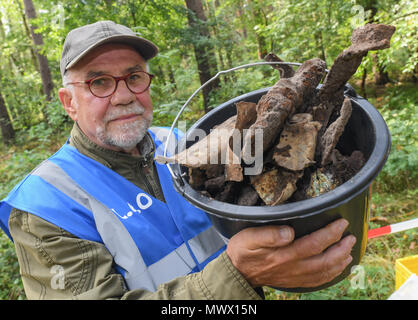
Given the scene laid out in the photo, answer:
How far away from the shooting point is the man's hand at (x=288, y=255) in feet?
3.13

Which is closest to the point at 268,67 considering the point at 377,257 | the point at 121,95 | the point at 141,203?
the point at 377,257

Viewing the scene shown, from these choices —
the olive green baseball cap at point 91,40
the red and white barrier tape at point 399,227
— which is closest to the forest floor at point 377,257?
the red and white barrier tape at point 399,227

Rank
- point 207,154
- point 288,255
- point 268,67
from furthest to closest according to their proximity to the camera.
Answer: point 268,67 < point 207,154 < point 288,255

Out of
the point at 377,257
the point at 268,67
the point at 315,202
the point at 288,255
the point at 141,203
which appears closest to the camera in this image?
the point at 315,202

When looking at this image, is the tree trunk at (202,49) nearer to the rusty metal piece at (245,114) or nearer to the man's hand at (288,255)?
the rusty metal piece at (245,114)

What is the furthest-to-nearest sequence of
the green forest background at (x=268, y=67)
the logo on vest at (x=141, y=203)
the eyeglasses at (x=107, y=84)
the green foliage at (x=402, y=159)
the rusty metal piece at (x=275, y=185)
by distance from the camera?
the green foliage at (x=402, y=159)
the green forest background at (x=268, y=67)
the eyeglasses at (x=107, y=84)
the logo on vest at (x=141, y=203)
the rusty metal piece at (x=275, y=185)

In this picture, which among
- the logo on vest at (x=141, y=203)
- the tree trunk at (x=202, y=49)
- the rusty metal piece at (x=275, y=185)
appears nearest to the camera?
the rusty metal piece at (x=275, y=185)

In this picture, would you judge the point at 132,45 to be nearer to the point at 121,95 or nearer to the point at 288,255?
the point at 121,95

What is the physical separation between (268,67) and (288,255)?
5409mm

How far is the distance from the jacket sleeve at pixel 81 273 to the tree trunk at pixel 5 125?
10.7 meters

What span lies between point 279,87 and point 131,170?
1.06 metres

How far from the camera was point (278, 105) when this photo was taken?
102 centimetres

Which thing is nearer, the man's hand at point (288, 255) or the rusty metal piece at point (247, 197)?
the man's hand at point (288, 255)
